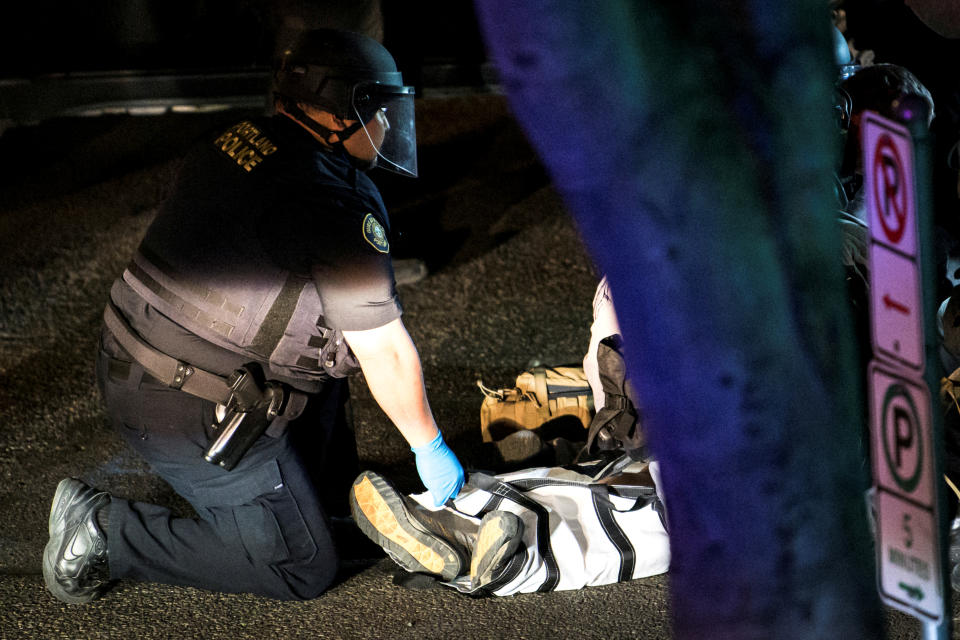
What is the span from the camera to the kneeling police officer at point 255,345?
Answer: 8.45ft

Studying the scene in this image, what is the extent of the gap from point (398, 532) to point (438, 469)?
20 centimetres

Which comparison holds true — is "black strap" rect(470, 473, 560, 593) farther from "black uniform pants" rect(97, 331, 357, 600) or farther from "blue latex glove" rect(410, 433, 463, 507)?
"black uniform pants" rect(97, 331, 357, 600)

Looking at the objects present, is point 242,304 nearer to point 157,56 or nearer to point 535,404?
point 535,404

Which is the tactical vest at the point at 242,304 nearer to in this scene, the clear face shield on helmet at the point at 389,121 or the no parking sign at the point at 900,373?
the clear face shield on helmet at the point at 389,121

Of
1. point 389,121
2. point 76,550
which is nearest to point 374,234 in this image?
point 389,121

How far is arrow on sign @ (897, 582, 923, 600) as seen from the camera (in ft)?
3.96

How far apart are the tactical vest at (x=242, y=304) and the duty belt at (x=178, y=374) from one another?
3.7 inches

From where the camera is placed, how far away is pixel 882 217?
3.78 feet

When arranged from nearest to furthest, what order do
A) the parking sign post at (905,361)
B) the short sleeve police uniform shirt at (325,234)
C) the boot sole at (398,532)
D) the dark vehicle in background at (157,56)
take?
the parking sign post at (905,361) < the short sleeve police uniform shirt at (325,234) < the boot sole at (398,532) < the dark vehicle in background at (157,56)

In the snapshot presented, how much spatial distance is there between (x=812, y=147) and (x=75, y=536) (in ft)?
7.44

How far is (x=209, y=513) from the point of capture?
2.80 m

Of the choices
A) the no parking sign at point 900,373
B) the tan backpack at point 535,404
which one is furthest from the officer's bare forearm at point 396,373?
the no parking sign at point 900,373

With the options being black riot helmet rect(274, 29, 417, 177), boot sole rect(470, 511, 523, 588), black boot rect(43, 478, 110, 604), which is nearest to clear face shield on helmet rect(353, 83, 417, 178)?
black riot helmet rect(274, 29, 417, 177)

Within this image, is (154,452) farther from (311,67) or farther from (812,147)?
(812,147)
